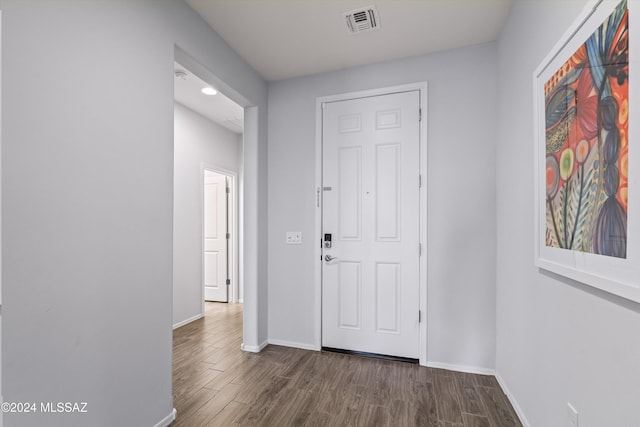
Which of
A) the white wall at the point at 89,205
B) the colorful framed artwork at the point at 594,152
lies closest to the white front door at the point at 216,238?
the white wall at the point at 89,205

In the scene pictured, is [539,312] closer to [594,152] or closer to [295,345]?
[594,152]

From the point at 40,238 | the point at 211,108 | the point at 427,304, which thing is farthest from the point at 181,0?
the point at 427,304

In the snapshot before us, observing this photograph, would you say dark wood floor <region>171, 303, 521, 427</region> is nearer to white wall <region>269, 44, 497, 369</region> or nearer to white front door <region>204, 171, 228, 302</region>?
white wall <region>269, 44, 497, 369</region>

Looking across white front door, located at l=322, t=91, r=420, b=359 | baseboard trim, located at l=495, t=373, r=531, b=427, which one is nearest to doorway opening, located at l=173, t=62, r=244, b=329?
white front door, located at l=322, t=91, r=420, b=359

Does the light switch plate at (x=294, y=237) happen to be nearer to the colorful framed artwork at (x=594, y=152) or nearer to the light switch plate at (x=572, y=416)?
the colorful framed artwork at (x=594, y=152)

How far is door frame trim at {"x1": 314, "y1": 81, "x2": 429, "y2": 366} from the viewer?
248cm

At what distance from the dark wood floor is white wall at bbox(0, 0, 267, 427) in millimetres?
413

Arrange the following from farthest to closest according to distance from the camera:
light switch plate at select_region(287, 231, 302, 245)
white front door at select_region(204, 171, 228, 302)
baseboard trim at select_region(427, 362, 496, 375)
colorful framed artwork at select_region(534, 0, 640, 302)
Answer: white front door at select_region(204, 171, 228, 302)
light switch plate at select_region(287, 231, 302, 245)
baseboard trim at select_region(427, 362, 496, 375)
colorful framed artwork at select_region(534, 0, 640, 302)

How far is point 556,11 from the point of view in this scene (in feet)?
4.44

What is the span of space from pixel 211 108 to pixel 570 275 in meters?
3.77

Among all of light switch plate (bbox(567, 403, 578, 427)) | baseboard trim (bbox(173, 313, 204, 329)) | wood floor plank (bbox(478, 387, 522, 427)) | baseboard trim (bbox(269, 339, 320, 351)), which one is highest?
light switch plate (bbox(567, 403, 578, 427))

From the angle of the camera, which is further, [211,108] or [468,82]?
[211,108]

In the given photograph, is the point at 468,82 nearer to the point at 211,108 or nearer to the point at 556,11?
the point at 556,11

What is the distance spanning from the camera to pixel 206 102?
3551 millimetres
